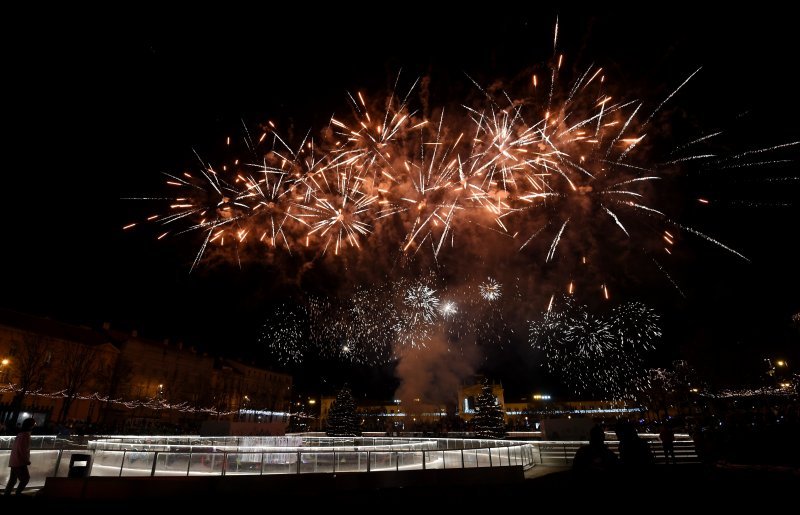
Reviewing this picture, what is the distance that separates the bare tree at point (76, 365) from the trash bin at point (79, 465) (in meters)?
42.3

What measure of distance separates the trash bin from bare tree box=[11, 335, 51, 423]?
1582 inches

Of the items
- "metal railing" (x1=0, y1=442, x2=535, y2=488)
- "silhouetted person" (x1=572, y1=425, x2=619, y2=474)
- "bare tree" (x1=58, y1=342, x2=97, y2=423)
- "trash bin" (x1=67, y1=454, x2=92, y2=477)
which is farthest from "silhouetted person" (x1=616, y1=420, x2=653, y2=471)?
"bare tree" (x1=58, y1=342, x2=97, y2=423)

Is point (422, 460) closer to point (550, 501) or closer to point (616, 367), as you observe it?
point (550, 501)

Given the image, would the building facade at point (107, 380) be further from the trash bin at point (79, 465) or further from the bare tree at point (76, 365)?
the trash bin at point (79, 465)

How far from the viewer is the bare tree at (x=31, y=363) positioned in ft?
140

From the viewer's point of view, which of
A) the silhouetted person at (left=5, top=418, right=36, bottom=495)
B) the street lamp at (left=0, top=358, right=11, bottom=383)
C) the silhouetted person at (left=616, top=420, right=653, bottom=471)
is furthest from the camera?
the street lamp at (left=0, top=358, right=11, bottom=383)

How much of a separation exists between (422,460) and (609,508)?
27.2 ft

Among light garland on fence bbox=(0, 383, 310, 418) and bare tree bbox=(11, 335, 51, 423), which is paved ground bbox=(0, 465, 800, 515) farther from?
light garland on fence bbox=(0, 383, 310, 418)

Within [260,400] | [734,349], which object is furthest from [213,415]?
[734,349]

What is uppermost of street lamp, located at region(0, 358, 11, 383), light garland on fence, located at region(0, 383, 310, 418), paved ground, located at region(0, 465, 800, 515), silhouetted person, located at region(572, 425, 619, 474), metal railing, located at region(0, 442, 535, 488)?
street lamp, located at region(0, 358, 11, 383)

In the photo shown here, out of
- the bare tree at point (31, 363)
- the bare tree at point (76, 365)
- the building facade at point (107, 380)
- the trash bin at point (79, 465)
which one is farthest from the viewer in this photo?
the bare tree at point (76, 365)

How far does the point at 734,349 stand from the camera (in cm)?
4362

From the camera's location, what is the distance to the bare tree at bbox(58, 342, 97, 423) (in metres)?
46.1

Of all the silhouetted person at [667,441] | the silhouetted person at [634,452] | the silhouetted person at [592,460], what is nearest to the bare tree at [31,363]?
the silhouetted person at [667,441]
